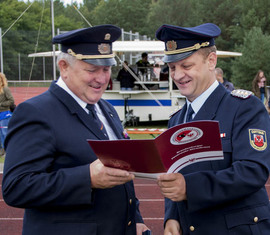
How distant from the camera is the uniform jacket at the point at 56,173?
211 centimetres

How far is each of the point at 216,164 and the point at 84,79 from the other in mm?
776

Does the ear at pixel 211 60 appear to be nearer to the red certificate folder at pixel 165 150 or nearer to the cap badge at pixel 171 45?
the cap badge at pixel 171 45

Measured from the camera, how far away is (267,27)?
122 feet

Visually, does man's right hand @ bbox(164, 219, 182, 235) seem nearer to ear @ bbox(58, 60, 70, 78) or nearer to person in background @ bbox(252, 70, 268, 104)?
ear @ bbox(58, 60, 70, 78)

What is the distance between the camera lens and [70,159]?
2.25 m

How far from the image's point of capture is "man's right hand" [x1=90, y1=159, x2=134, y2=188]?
6.73 ft

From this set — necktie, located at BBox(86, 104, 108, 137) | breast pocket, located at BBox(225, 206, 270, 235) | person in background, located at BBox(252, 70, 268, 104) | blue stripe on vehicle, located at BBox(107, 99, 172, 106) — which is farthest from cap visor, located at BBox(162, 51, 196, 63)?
person in background, located at BBox(252, 70, 268, 104)

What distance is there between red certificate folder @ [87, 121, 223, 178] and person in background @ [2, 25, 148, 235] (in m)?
0.08

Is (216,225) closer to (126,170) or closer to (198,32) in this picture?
(126,170)

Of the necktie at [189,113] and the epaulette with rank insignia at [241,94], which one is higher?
the epaulette with rank insignia at [241,94]

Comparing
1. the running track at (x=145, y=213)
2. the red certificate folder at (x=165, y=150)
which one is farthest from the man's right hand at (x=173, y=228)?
the running track at (x=145, y=213)

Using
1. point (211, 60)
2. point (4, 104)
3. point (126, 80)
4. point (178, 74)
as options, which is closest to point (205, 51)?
point (211, 60)

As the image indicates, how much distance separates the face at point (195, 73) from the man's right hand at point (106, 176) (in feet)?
2.14

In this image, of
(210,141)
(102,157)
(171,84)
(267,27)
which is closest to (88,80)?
(102,157)
